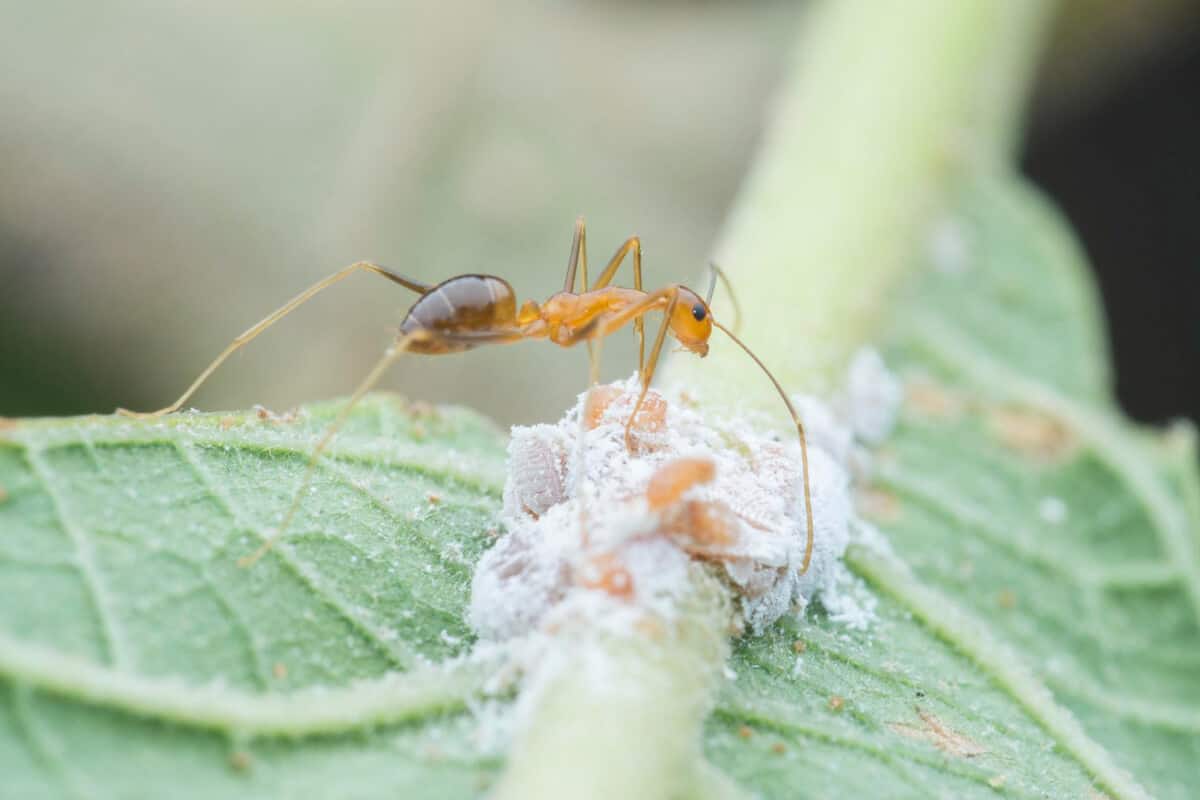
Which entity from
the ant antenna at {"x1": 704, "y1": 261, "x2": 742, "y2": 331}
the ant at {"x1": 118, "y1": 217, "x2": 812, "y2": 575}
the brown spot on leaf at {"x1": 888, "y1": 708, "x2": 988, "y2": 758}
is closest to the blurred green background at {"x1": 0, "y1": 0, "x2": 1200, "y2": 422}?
the ant antenna at {"x1": 704, "y1": 261, "x2": 742, "y2": 331}

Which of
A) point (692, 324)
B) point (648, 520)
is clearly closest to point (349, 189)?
point (692, 324)

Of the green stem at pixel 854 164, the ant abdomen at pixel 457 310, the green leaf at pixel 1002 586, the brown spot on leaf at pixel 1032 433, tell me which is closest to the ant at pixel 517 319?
the ant abdomen at pixel 457 310

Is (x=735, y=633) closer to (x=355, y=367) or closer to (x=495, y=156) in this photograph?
(x=355, y=367)

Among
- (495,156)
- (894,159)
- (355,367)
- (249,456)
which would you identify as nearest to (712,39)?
(495,156)

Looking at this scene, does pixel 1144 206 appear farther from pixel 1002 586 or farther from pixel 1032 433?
pixel 1002 586

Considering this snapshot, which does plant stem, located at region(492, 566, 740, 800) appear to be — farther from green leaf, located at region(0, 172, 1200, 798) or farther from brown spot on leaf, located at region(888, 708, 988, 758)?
brown spot on leaf, located at region(888, 708, 988, 758)

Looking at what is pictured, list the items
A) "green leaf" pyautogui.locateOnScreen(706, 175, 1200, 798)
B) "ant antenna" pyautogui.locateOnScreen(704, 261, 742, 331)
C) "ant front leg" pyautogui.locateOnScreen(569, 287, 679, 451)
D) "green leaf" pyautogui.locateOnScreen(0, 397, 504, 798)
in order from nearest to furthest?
1. "green leaf" pyautogui.locateOnScreen(0, 397, 504, 798)
2. "green leaf" pyautogui.locateOnScreen(706, 175, 1200, 798)
3. "ant front leg" pyautogui.locateOnScreen(569, 287, 679, 451)
4. "ant antenna" pyautogui.locateOnScreen(704, 261, 742, 331)

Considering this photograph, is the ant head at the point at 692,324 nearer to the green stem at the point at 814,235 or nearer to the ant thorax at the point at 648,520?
the green stem at the point at 814,235
